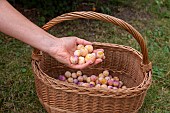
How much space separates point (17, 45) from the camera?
2672mm

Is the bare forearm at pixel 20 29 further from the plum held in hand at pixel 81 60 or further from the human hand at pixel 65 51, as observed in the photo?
the plum held in hand at pixel 81 60

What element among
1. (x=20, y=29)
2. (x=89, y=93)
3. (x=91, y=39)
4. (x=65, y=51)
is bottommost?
(x=91, y=39)

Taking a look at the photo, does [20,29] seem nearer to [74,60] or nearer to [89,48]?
[74,60]

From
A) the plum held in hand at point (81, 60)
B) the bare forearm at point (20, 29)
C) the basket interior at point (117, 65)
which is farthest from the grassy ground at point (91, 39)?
the bare forearm at point (20, 29)

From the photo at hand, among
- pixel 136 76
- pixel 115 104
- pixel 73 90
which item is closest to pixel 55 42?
pixel 73 90

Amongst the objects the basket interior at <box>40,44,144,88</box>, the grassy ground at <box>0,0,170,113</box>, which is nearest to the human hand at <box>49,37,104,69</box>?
the basket interior at <box>40,44,144,88</box>

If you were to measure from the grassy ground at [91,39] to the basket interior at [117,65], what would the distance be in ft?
0.53

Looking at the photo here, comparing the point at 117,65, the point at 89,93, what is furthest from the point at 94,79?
the point at 89,93

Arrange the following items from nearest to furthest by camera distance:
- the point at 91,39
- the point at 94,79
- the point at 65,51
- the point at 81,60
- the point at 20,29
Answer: the point at 20,29, the point at 65,51, the point at 81,60, the point at 94,79, the point at 91,39

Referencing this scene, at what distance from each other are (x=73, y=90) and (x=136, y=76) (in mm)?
592

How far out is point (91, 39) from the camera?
2.88 m

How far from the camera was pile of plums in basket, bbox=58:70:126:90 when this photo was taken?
2.12 m

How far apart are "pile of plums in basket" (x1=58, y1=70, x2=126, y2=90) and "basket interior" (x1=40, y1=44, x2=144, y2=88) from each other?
5 cm

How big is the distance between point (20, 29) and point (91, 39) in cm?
134
